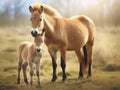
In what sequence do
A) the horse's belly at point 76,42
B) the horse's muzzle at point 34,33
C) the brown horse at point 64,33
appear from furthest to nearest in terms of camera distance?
1. the horse's belly at point 76,42
2. the brown horse at point 64,33
3. the horse's muzzle at point 34,33

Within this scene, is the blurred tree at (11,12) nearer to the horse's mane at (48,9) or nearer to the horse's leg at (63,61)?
the horse's mane at (48,9)

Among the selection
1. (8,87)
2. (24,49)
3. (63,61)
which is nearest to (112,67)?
(63,61)

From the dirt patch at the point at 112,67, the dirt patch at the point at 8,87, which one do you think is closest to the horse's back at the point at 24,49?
the dirt patch at the point at 8,87

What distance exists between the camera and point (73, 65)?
306 centimetres

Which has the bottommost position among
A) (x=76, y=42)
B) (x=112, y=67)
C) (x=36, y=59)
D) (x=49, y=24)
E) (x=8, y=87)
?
(x=8, y=87)

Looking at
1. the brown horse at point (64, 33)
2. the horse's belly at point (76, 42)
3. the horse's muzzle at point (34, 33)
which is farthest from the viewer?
the horse's belly at point (76, 42)

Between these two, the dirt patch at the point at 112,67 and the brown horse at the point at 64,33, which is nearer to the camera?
the brown horse at the point at 64,33

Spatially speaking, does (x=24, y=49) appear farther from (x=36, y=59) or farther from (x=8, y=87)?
(x=8, y=87)

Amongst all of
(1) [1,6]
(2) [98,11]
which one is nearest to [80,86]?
(2) [98,11]

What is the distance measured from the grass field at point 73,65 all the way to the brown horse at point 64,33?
4 centimetres

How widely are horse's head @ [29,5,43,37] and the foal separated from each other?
0.07 metres

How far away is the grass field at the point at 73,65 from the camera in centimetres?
303

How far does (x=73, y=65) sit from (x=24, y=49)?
42 cm

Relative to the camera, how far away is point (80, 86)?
9.89 feet
